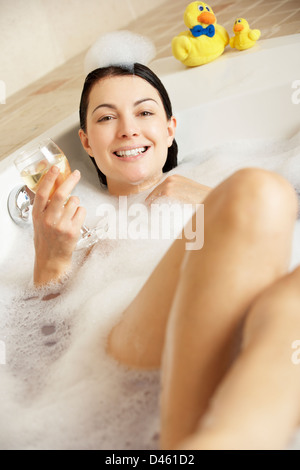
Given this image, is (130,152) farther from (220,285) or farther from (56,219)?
(220,285)

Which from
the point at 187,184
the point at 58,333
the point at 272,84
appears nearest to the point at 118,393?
the point at 58,333

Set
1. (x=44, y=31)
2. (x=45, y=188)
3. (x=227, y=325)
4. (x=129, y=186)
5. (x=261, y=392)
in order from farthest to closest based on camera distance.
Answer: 1. (x=44, y=31)
2. (x=129, y=186)
3. (x=45, y=188)
4. (x=227, y=325)
5. (x=261, y=392)

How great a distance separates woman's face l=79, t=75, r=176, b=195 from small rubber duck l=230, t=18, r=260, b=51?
0.62 metres

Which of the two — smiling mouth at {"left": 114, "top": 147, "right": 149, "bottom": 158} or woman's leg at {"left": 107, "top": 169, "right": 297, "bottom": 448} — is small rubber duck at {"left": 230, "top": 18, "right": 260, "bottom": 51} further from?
woman's leg at {"left": 107, "top": 169, "right": 297, "bottom": 448}

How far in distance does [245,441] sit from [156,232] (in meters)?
0.87

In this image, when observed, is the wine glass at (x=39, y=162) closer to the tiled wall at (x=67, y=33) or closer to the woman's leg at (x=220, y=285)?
the woman's leg at (x=220, y=285)

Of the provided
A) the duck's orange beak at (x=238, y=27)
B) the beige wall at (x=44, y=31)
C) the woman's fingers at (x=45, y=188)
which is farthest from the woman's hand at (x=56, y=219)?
the beige wall at (x=44, y=31)

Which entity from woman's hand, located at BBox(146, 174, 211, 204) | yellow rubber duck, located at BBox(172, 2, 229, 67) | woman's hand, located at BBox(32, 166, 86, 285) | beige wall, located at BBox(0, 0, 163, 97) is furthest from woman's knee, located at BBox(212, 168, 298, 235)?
beige wall, located at BBox(0, 0, 163, 97)

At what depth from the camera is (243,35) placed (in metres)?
2.00

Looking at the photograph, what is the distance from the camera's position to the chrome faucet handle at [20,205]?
153 centimetres

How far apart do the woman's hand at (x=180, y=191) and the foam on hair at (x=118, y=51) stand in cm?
38

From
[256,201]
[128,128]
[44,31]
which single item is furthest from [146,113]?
[44,31]

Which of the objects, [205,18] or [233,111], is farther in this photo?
[205,18]

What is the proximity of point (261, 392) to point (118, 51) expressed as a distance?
129cm
